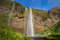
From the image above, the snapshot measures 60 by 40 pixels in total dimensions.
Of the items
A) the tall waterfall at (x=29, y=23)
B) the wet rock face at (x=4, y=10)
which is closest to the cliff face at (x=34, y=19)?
the wet rock face at (x=4, y=10)

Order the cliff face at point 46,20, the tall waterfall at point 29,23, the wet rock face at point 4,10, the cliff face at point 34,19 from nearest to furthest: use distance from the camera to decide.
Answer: the wet rock face at point 4,10 → the cliff face at point 34,19 → the tall waterfall at point 29,23 → the cliff face at point 46,20

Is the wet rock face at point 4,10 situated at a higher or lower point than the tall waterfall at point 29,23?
higher

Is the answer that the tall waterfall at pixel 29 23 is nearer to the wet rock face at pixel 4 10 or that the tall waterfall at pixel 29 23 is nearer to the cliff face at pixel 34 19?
the cliff face at pixel 34 19

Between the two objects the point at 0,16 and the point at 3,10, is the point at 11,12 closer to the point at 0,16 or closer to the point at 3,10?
the point at 3,10

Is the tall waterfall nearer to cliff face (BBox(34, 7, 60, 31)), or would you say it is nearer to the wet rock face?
cliff face (BBox(34, 7, 60, 31))

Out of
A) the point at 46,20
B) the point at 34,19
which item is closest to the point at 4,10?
the point at 34,19

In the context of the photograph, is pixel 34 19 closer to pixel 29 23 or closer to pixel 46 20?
pixel 29 23

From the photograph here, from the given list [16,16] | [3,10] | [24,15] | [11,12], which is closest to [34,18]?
[24,15]

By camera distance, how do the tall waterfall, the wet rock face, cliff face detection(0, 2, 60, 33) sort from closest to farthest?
1. the wet rock face
2. cliff face detection(0, 2, 60, 33)
3. the tall waterfall

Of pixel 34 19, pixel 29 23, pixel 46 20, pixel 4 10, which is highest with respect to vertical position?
pixel 4 10

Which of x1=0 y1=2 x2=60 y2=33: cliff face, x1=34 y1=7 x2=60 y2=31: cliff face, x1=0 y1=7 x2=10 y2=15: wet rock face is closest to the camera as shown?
x1=0 y1=7 x2=10 y2=15: wet rock face

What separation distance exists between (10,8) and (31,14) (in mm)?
11428

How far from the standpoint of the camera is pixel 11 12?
94.8 feet

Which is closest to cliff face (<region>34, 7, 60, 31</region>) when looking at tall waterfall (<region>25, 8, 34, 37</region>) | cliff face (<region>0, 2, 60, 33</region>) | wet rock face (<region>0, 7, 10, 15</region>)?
cliff face (<region>0, 2, 60, 33</region>)
